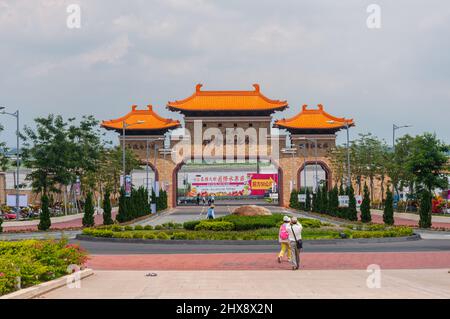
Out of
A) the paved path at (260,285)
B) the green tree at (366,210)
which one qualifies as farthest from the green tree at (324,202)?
→ the paved path at (260,285)

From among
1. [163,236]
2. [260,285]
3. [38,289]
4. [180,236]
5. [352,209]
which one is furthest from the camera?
[352,209]

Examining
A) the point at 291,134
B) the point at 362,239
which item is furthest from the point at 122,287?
the point at 291,134

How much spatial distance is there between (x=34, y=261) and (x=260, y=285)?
5194 millimetres

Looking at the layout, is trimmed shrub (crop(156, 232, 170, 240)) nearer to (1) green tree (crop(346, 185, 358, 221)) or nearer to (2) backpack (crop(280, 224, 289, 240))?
(2) backpack (crop(280, 224, 289, 240))

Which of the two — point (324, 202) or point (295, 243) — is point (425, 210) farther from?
point (295, 243)

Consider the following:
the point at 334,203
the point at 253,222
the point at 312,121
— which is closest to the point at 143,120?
the point at 312,121

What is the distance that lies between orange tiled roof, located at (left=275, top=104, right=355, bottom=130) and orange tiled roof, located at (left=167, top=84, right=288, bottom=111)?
2.56 metres

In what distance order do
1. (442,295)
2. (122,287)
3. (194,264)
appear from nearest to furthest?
(442,295) < (122,287) < (194,264)

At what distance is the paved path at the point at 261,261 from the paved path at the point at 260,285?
175cm

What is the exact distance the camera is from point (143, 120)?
307 feet

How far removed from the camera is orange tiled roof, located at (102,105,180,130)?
90625 mm

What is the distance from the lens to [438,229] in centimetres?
4075
